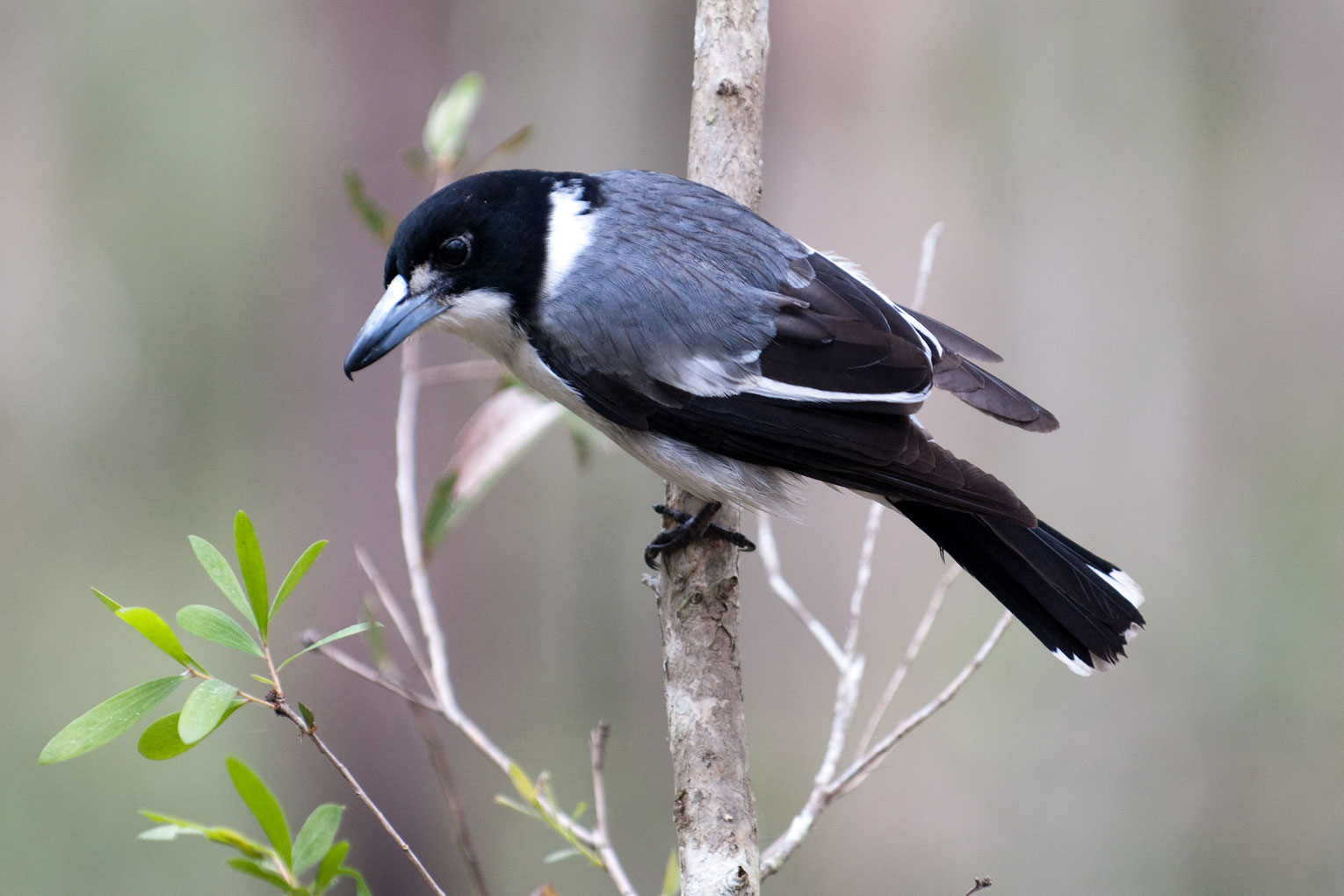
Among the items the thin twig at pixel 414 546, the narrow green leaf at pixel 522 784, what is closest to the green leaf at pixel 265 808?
the narrow green leaf at pixel 522 784

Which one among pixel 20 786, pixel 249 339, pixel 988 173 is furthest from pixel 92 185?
pixel 988 173

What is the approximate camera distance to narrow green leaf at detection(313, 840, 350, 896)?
107cm

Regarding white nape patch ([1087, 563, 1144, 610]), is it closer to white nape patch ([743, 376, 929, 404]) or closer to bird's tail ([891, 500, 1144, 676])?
bird's tail ([891, 500, 1144, 676])

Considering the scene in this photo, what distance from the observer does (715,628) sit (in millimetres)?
1631

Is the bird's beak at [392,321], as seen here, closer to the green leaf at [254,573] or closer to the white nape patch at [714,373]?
the white nape patch at [714,373]

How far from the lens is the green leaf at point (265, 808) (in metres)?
1.06

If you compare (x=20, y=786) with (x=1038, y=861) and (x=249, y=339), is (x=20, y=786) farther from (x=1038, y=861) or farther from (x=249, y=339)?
(x=1038, y=861)

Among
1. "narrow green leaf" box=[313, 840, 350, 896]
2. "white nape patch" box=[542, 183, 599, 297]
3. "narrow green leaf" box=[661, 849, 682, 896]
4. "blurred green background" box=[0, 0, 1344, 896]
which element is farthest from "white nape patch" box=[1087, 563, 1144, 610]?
"blurred green background" box=[0, 0, 1344, 896]

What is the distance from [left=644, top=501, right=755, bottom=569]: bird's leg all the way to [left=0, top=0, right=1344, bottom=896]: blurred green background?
194 cm

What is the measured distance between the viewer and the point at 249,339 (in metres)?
5.05

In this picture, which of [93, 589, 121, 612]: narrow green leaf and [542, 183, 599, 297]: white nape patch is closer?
[93, 589, 121, 612]: narrow green leaf

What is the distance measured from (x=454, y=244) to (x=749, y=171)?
546 millimetres

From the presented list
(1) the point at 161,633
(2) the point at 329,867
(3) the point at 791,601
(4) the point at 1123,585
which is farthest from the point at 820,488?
(1) the point at 161,633

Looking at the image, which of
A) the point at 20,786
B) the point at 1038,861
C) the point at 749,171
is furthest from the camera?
the point at 20,786
